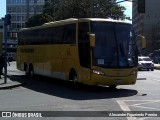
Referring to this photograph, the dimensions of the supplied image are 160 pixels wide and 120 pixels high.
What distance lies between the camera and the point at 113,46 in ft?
66.0

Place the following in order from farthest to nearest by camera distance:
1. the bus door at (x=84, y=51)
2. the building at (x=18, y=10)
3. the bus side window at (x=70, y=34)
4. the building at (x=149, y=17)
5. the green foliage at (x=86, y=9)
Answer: the building at (x=149, y=17) < the building at (x=18, y=10) < the green foliage at (x=86, y=9) < the bus side window at (x=70, y=34) < the bus door at (x=84, y=51)

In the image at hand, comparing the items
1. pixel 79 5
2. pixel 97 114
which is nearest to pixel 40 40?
pixel 97 114

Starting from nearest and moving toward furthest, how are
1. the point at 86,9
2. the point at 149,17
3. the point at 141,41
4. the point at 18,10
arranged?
the point at 141,41 → the point at 86,9 → the point at 18,10 → the point at 149,17

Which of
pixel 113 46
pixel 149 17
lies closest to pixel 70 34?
pixel 113 46

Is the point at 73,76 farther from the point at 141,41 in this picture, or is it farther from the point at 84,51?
the point at 141,41

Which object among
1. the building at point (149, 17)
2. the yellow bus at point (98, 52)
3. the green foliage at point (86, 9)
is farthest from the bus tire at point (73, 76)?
the building at point (149, 17)

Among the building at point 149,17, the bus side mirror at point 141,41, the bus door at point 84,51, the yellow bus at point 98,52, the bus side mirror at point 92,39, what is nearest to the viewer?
the bus side mirror at point 92,39

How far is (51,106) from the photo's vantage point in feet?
48.2

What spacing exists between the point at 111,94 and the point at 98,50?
214 cm

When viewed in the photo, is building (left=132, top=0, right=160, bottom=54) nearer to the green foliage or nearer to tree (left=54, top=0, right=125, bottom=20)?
the green foliage

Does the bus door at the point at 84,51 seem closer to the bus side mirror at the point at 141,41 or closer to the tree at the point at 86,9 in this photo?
the bus side mirror at the point at 141,41

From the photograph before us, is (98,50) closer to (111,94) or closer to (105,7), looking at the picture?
(111,94)

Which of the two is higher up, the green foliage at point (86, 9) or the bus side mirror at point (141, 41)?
the green foliage at point (86, 9)

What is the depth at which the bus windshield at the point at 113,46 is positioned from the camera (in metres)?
19.9
